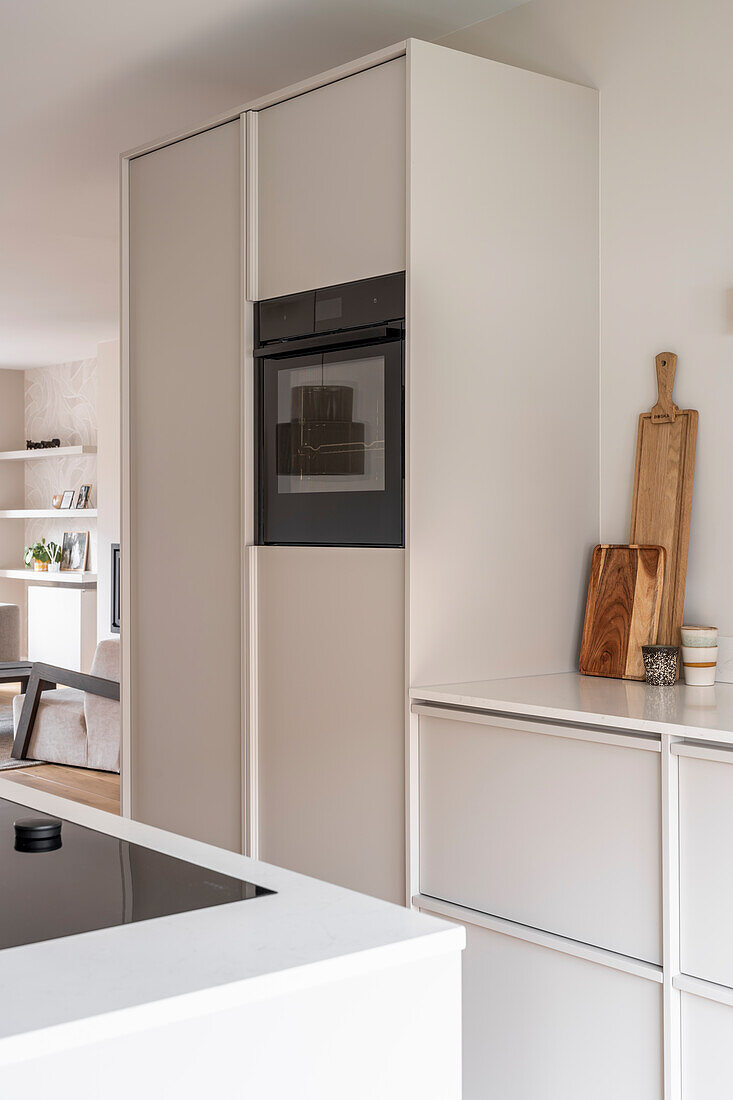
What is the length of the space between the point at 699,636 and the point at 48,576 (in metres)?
8.03

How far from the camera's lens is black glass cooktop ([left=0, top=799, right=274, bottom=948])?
3.34ft

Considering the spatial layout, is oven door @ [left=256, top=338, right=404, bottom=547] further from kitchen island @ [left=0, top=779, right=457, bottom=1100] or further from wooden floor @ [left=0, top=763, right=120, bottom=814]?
wooden floor @ [left=0, top=763, right=120, bottom=814]

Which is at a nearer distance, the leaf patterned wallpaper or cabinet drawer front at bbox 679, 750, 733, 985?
cabinet drawer front at bbox 679, 750, 733, 985

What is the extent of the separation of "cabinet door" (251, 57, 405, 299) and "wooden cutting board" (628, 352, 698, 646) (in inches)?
28.4

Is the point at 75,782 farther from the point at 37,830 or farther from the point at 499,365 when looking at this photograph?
the point at 37,830

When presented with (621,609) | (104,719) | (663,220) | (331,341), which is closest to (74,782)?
(104,719)

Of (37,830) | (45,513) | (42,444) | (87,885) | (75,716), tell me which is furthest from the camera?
(42,444)

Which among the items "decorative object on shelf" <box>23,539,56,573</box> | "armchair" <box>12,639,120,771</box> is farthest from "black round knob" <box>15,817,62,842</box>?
"decorative object on shelf" <box>23,539,56,573</box>

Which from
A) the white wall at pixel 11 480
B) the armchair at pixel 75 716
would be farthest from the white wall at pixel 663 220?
the white wall at pixel 11 480

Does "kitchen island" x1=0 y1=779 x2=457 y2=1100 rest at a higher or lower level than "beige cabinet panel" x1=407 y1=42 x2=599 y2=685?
lower

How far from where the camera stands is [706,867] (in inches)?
77.1

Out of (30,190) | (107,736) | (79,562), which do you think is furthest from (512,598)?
(79,562)

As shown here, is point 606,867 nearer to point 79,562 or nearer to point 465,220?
point 465,220

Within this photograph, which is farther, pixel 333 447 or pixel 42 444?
pixel 42 444
